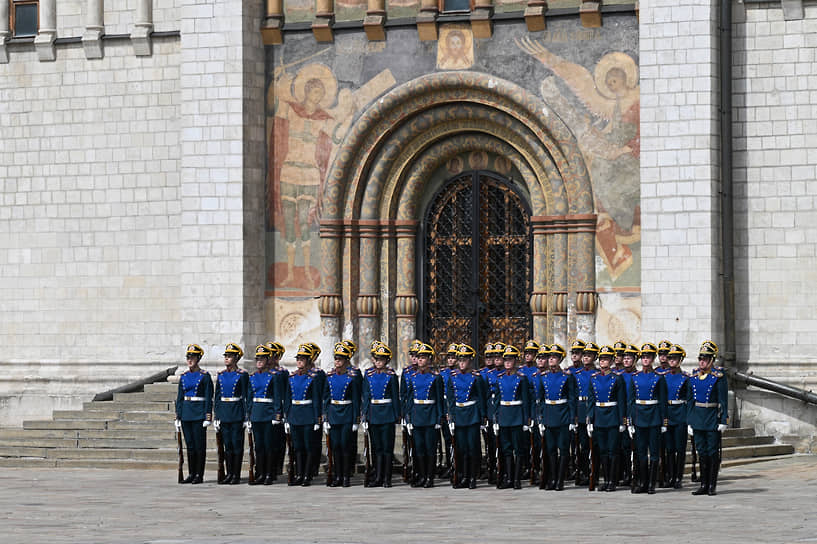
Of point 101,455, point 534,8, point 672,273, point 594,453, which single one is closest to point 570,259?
point 672,273

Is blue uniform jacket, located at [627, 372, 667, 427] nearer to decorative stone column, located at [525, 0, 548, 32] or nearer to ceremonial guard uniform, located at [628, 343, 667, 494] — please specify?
ceremonial guard uniform, located at [628, 343, 667, 494]

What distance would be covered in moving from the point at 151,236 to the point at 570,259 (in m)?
5.98

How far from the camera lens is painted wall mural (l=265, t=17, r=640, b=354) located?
22.2 meters

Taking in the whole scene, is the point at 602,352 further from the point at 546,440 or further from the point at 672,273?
the point at 672,273

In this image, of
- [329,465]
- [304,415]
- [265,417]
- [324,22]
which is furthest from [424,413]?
[324,22]

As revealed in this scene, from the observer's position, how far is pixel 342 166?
23.3 m

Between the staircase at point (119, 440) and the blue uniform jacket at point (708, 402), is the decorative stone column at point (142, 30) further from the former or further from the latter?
the blue uniform jacket at point (708, 402)

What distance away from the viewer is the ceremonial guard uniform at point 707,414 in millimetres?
17266

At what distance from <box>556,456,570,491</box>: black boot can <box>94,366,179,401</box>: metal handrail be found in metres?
7.19

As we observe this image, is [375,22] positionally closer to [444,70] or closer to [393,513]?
[444,70]

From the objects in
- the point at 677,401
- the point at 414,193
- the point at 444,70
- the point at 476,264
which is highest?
the point at 444,70

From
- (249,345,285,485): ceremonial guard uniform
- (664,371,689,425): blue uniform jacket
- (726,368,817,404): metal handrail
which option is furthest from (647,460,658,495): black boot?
(249,345,285,485): ceremonial guard uniform

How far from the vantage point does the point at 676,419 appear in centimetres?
1812

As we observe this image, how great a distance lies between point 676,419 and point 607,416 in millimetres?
743
